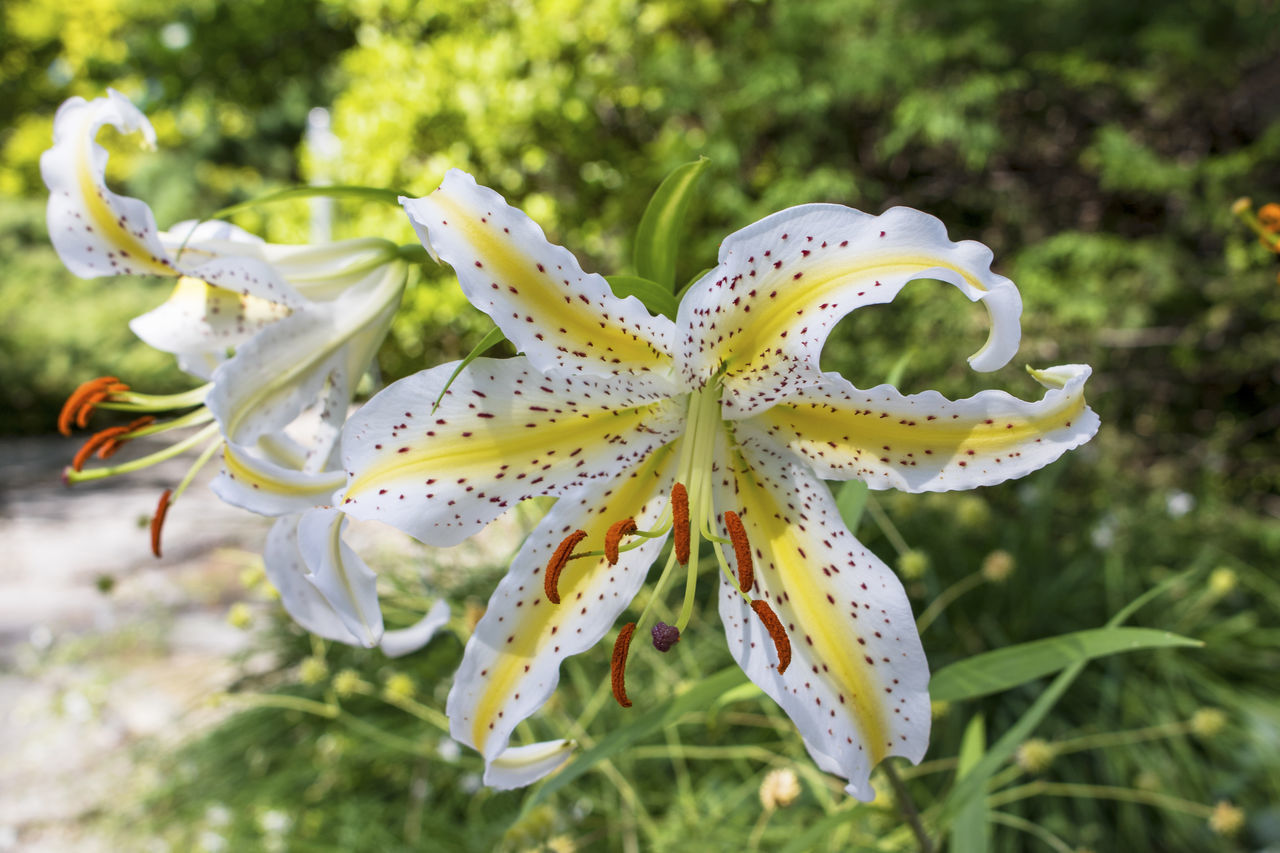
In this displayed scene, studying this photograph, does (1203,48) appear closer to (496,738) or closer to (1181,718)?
(1181,718)

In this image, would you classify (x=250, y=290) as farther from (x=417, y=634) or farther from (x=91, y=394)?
(x=417, y=634)

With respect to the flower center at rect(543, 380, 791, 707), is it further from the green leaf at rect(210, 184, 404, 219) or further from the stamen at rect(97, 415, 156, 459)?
the stamen at rect(97, 415, 156, 459)

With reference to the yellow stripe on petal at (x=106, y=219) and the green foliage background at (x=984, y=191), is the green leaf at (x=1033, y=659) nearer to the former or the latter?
the yellow stripe on petal at (x=106, y=219)

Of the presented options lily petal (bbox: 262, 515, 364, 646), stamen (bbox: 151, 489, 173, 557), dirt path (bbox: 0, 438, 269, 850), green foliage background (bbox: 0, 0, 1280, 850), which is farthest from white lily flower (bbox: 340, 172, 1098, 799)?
green foliage background (bbox: 0, 0, 1280, 850)

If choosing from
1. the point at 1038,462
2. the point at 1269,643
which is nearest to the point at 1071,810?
the point at 1269,643

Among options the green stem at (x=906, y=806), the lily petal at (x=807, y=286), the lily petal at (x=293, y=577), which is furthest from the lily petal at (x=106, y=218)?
the green stem at (x=906, y=806)

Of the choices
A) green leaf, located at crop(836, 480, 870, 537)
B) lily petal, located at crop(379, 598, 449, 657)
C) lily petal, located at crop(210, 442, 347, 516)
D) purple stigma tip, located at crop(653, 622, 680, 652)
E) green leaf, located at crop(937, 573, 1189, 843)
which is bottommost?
green leaf, located at crop(937, 573, 1189, 843)
